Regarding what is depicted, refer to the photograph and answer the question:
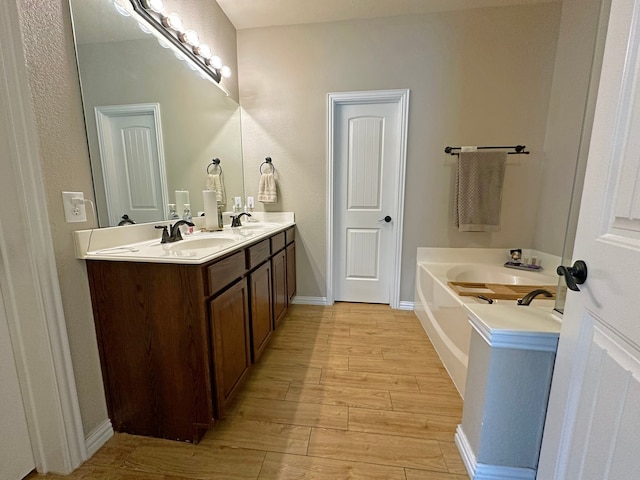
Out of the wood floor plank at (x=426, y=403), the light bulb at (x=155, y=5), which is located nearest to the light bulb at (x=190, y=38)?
the light bulb at (x=155, y=5)

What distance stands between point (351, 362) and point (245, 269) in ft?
3.19

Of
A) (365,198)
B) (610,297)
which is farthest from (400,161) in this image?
(610,297)

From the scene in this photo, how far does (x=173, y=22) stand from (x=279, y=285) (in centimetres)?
184

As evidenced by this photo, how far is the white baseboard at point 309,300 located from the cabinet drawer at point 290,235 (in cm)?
62

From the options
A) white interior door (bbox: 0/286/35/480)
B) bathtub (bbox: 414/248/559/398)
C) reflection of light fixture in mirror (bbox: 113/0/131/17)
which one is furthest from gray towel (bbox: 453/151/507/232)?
white interior door (bbox: 0/286/35/480)

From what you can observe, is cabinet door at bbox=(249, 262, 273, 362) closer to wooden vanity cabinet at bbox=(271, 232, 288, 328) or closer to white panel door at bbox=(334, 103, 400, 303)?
wooden vanity cabinet at bbox=(271, 232, 288, 328)

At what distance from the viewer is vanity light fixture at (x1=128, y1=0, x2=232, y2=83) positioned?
1443mm

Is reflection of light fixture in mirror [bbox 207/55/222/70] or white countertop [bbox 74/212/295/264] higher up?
reflection of light fixture in mirror [bbox 207/55/222/70]

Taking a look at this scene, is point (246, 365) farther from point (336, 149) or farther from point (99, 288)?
point (336, 149)

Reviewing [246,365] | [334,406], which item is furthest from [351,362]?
[246,365]

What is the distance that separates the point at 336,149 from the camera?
2.60m

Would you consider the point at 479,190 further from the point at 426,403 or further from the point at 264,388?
the point at 264,388

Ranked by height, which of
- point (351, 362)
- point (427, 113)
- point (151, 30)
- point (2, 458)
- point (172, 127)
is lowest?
point (351, 362)

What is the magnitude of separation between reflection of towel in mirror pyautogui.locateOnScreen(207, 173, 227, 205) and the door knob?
80.7 inches
